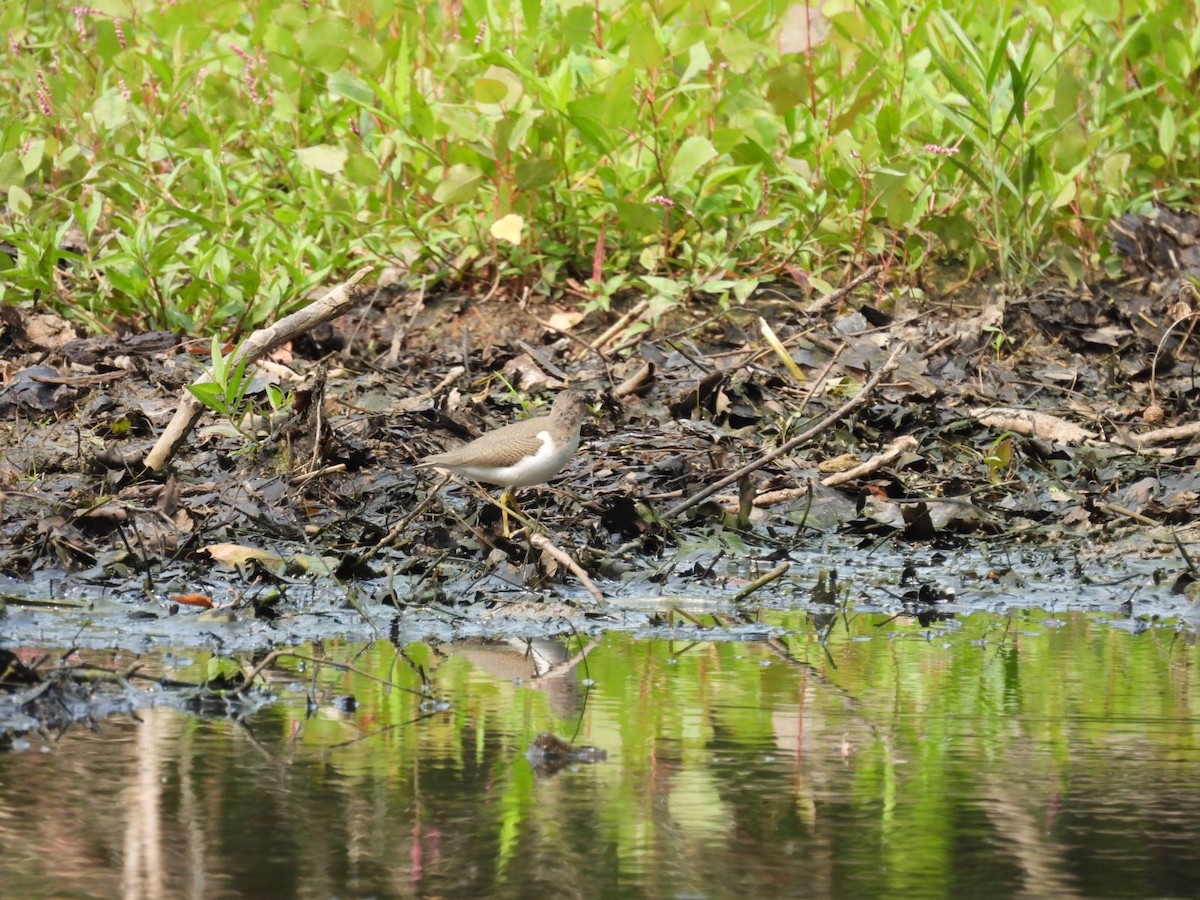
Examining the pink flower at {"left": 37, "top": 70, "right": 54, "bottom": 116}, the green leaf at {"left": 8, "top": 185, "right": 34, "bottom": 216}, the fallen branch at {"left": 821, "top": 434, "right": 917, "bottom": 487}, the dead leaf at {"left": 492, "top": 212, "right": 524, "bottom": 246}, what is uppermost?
the pink flower at {"left": 37, "top": 70, "right": 54, "bottom": 116}

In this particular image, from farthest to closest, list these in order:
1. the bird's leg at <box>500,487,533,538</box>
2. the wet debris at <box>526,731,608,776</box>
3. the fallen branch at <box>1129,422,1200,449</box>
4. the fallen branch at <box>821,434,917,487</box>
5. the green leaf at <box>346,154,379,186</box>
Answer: the green leaf at <box>346,154,379,186</box> → the fallen branch at <box>1129,422,1200,449</box> → the fallen branch at <box>821,434,917,487</box> → the bird's leg at <box>500,487,533,538</box> → the wet debris at <box>526,731,608,776</box>

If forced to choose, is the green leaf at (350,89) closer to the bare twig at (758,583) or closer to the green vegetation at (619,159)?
the green vegetation at (619,159)

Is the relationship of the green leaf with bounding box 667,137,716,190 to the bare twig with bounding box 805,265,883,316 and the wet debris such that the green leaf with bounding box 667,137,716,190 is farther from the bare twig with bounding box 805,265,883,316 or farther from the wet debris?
the wet debris

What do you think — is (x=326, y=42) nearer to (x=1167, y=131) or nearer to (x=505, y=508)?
(x=505, y=508)

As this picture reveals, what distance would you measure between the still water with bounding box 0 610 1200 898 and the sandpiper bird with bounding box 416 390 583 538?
1330 mm

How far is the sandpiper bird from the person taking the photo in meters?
5.71

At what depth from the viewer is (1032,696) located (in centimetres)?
397

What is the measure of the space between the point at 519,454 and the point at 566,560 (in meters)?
0.82

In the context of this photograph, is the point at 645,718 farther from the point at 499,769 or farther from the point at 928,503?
the point at 928,503

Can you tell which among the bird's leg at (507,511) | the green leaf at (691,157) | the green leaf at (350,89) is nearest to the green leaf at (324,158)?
the green leaf at (350,89)

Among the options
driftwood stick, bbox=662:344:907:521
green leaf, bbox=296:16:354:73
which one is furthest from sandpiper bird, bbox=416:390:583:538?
green leaf, bbox=296:16:354:73

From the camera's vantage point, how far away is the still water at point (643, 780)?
9.00 ft

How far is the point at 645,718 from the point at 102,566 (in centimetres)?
223

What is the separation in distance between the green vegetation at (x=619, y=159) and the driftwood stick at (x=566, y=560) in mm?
2793
